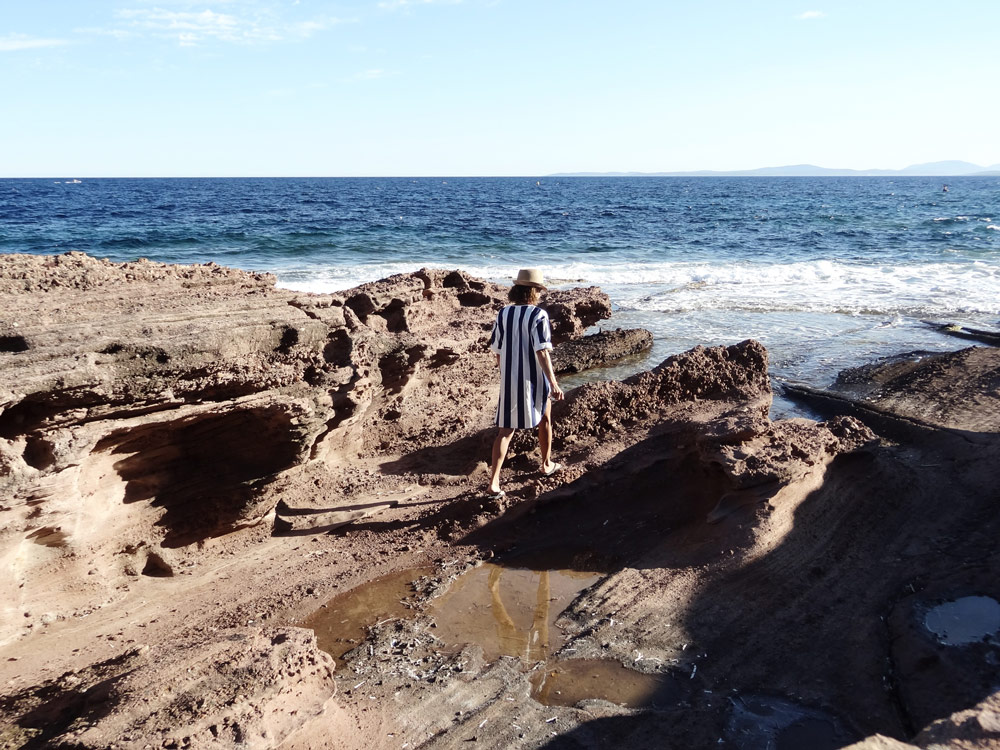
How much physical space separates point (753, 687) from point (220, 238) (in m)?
24.5

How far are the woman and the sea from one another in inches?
147

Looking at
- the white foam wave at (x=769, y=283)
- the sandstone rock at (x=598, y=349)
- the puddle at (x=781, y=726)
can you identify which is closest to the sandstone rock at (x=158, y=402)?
the puddle at (x=781, y=726)

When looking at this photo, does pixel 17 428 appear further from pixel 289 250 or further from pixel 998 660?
pixel 289 250

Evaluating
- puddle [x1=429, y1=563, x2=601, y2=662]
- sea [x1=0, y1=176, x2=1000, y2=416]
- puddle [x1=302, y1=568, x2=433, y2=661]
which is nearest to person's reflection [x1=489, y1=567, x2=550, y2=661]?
puddle [x1=429, y1=563, x2=601, y2=662]

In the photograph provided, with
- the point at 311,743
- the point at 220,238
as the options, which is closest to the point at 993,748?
the point at 311,743

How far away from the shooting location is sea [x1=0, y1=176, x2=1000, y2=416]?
12.3m

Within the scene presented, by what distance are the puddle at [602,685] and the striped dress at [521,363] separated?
1.88 m

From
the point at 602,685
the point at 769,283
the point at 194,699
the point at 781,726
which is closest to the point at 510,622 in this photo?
the point at 602,685

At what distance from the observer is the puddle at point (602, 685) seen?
3133 millimetres

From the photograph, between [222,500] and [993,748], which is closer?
[993,748]

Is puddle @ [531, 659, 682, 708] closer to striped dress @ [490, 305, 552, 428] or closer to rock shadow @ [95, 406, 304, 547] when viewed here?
striped dress @ [490, 305, 552, 428]

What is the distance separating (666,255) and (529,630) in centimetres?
2138

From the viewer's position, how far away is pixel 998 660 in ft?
10.5

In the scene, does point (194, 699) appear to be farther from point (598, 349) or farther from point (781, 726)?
point (598, 349)
